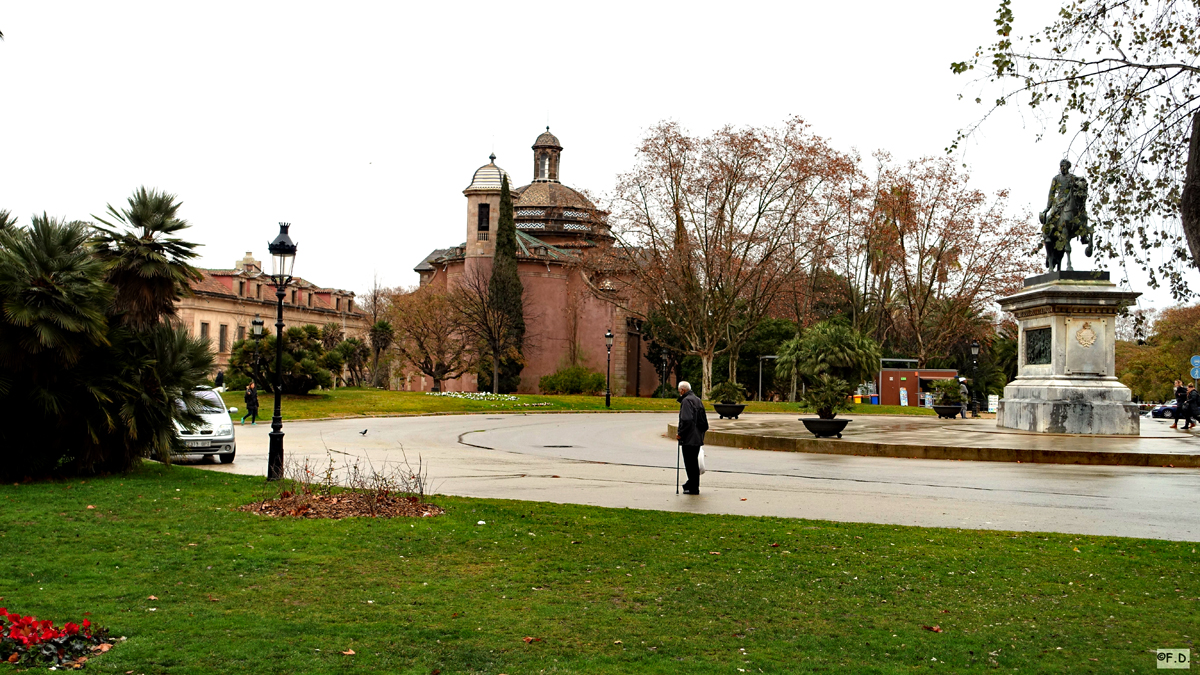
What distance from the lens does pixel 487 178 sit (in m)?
69.5

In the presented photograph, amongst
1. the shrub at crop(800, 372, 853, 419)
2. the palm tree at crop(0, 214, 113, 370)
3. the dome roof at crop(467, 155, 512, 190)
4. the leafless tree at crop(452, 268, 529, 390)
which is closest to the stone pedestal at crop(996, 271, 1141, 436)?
the shrub at crop(800, 372, 853, 419)

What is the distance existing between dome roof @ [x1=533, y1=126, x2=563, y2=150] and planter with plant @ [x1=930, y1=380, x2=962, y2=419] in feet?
172

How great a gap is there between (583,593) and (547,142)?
80.5 m

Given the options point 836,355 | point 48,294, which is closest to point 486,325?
point 836,355

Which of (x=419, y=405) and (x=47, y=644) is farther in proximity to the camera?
(x=419, y=405)

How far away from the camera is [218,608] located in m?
6.22

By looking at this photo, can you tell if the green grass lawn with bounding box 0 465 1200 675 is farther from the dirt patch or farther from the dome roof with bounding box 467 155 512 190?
the dome roof with bounding box 467 155 512 190

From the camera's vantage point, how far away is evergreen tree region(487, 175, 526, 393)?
62.6 metres

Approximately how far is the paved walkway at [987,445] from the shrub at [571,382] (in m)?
A: 37.9

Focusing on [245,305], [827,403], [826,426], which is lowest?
[826,426]

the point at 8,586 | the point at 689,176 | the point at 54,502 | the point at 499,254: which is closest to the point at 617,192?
the point at 689,176

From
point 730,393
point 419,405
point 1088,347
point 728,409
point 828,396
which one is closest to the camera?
point 828,396

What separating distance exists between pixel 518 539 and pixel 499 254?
5758 cm

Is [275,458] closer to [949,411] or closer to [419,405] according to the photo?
[419,405]
